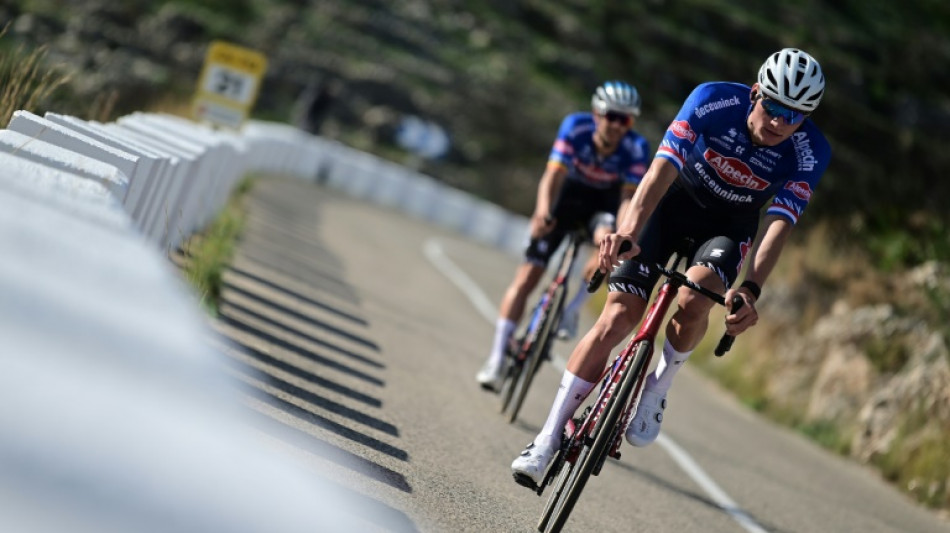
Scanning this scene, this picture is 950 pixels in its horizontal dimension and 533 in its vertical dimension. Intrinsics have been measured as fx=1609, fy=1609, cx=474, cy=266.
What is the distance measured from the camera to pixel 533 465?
23.5ft

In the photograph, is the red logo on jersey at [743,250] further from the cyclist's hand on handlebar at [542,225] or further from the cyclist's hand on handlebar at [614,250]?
→ the cyclist's hand on handlebar at [542,225]

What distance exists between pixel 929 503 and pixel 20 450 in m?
10.9

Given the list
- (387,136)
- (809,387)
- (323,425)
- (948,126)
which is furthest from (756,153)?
(948,126)

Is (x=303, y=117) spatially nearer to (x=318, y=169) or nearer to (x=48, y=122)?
(x=318, y=169)

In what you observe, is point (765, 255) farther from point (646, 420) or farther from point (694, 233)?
point (646, 420)

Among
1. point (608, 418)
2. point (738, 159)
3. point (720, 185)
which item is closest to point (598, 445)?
point (608, 418)

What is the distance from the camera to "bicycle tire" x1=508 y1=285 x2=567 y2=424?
10.8 meters

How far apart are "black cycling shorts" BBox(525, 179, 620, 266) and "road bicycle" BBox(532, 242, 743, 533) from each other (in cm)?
394

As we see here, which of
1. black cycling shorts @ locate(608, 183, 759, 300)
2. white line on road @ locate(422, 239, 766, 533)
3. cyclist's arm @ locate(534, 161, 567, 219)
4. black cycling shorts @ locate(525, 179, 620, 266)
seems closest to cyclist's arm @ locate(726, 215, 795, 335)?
black cycling shorts @ locate(608, 183, 759, 300)

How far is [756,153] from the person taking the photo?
300 inches

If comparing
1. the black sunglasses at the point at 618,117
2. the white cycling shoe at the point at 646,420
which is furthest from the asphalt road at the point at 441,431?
the black sunglasses at the point at 618,117

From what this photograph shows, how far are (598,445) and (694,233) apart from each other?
129 cm

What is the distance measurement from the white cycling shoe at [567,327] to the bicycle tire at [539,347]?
0.13 m

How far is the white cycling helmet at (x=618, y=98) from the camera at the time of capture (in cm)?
1085
